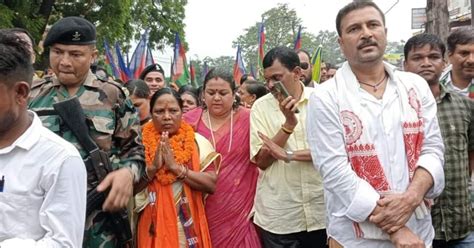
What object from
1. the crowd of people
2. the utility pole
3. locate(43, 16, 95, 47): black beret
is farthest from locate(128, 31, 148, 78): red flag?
locate(43, 16, 95, 47): black beret

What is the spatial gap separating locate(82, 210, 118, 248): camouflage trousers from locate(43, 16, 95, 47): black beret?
2.78 feet

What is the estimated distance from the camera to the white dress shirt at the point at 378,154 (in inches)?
93.3

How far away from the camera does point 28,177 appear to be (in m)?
1.73

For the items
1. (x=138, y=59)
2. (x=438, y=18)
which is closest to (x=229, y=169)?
(x=438, y=18)

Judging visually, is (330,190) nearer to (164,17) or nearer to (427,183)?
(427,183)

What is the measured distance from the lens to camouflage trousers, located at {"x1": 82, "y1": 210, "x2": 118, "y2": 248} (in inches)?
105

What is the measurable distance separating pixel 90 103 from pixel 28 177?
1.07 metres

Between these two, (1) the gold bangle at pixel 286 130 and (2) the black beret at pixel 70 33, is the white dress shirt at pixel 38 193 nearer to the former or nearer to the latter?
(2) the black beret at pixel 70 33

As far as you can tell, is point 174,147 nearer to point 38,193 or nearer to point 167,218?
point 167,218

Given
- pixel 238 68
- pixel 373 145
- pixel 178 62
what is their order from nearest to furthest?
pixel 373 145 < pixel 178 62 < pixel 238 68

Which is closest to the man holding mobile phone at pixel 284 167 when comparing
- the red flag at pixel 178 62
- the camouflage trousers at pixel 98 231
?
the camouflage trousers at pixel 98 231

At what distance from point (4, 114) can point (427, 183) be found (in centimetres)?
174

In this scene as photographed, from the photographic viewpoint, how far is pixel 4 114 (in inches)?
66.7

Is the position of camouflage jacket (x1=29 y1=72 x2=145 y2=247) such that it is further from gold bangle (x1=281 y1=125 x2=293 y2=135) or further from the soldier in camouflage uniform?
gold bangle (x1=281 y1=125 x2=293 y2=135)
